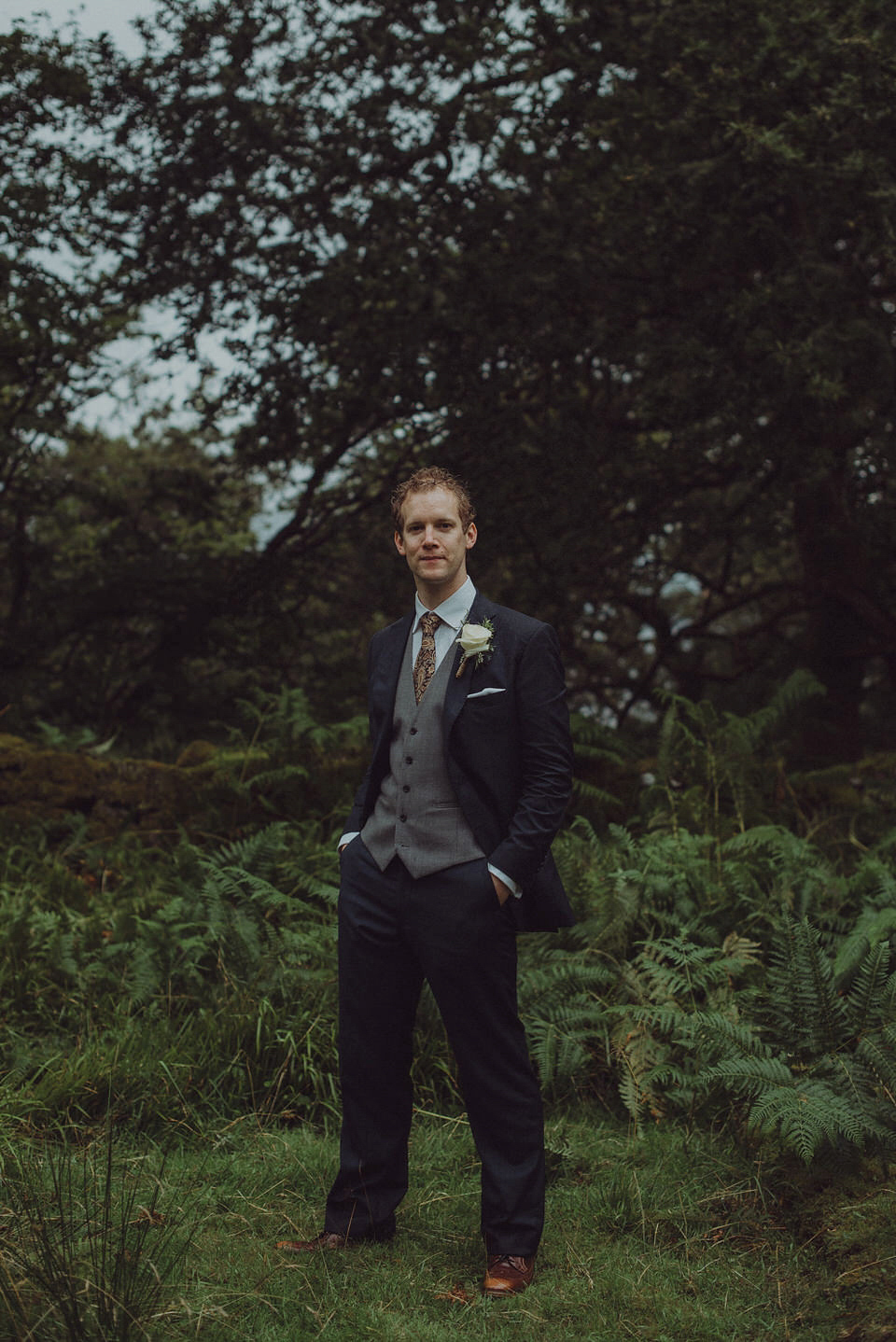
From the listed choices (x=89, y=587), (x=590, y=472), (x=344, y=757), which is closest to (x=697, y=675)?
(x=590, y=472)

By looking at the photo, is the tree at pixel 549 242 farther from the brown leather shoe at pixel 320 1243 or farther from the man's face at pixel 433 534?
the brown leather shoe at pixel 320 1243

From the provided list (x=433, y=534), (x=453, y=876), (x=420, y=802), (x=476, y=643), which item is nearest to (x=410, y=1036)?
(x=453, y=876)

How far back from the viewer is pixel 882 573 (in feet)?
37.1

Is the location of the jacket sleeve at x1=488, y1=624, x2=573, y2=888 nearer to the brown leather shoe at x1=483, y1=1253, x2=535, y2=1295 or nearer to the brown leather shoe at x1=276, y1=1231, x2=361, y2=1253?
the brown leather shoe at x1=483, y1=1253, x2=535, y2=1295

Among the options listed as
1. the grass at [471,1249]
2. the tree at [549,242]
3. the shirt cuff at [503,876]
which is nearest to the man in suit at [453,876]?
the shirt cuff at [503,876]

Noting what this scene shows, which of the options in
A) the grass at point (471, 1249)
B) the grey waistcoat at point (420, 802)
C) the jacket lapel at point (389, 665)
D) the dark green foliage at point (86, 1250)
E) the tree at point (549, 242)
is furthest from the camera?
the tree at point (549, 242)

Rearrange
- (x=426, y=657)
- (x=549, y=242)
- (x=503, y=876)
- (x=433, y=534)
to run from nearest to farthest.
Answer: (x=503, y=876)
(x=433, y=534)
(x=426, y=657)
(x=549, y=242)

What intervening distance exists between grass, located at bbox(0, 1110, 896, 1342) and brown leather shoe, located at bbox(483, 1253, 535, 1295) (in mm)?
41

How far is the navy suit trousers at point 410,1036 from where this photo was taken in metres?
3.45

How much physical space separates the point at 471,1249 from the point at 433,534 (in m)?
2.24

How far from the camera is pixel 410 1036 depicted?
3.75m

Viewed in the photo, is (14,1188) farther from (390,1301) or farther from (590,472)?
(590,472)

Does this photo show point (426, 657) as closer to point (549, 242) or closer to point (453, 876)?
point (453, 876)

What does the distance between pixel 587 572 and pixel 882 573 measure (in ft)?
9.57
